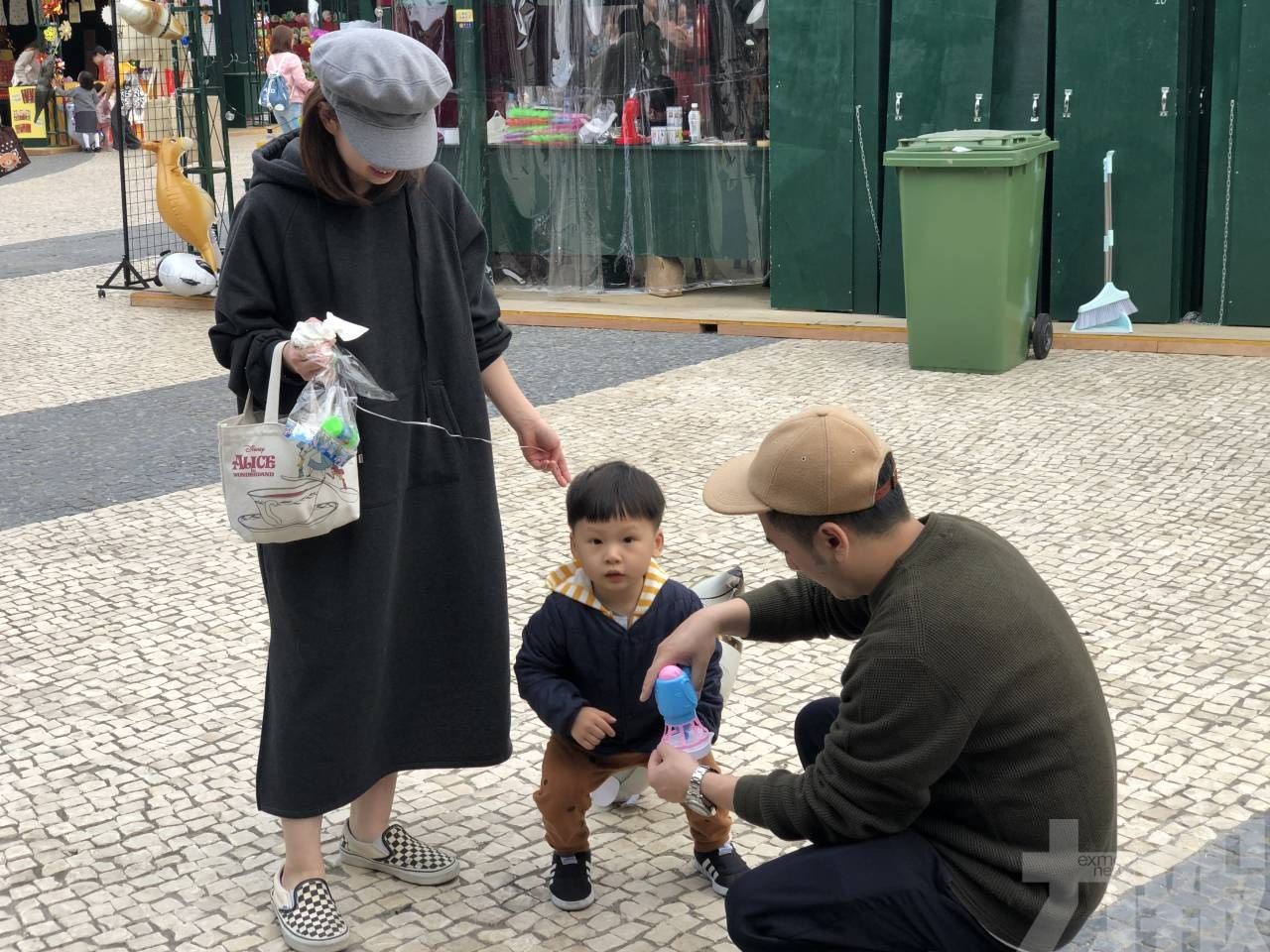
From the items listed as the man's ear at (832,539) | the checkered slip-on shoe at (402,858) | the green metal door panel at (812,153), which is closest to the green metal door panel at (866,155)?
the green metal door panel at (812,153)

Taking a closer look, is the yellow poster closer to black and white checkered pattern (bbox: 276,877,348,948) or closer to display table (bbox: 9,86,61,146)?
display table (bbox: 9,86,61,146)

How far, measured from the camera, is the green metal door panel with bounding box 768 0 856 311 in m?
9.73

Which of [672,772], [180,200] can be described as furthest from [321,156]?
[180,200]

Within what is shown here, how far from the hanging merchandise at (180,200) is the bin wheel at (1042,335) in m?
6.00

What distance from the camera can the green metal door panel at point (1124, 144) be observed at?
8898 millimetres

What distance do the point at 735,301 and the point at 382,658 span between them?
8010 mm

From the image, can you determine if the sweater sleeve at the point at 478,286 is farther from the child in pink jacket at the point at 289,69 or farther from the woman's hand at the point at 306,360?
the child in pink jacket at the point at 289,69

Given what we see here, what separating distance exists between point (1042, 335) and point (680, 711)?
20.7 ft

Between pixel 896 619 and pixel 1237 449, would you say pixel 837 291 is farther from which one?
pixel 896 619

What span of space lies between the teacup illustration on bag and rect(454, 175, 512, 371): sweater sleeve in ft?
1.87

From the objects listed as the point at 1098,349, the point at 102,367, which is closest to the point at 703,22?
the point at 1098,349

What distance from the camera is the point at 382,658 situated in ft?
10.5

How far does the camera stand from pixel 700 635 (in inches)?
117

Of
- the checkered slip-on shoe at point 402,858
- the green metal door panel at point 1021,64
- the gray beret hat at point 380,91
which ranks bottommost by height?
the checkered slip-on shoe at point 402,858
